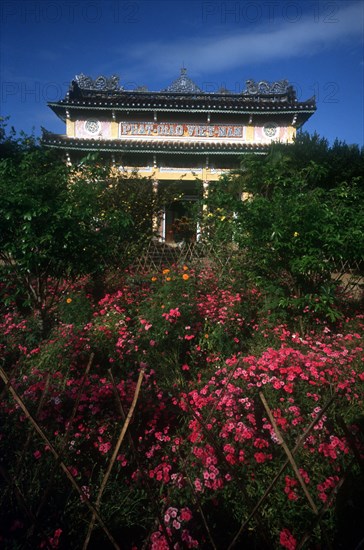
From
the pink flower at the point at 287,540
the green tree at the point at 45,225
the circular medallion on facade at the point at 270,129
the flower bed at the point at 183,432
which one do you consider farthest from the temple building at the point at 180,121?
the pink flower at the point at 287,540

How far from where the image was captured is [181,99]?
1602 cm

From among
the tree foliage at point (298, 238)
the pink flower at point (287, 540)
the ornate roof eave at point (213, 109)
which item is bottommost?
the pink flower at point (287, 540)

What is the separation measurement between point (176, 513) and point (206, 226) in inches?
272

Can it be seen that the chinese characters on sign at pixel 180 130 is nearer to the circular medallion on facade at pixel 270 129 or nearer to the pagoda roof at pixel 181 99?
the pagoda roof at pixel 181 99

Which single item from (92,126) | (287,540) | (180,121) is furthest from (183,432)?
(92,126)

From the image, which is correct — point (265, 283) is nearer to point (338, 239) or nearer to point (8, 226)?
point (338, 239)

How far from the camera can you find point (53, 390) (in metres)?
3.33

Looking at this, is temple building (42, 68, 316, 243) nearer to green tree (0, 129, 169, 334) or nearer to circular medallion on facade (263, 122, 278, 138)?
circular medallion on facade (263, 122, 278, 138)

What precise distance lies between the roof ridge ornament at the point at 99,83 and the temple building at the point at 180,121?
Result: 0.14ft

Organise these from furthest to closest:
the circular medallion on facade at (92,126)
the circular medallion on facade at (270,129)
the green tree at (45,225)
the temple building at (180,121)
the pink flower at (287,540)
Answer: the circular medallion on facade at (270,129), the circular medallion on facade at (92,126), the temple building at (180,121), the green tree at (45,225), the pink flower at (287,540)

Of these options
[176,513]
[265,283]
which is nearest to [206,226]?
[265,283]

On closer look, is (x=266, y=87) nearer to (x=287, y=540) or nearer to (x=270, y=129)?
(x=270, y=129)

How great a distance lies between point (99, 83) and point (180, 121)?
190 inches

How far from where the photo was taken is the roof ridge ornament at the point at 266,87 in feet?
55.3
